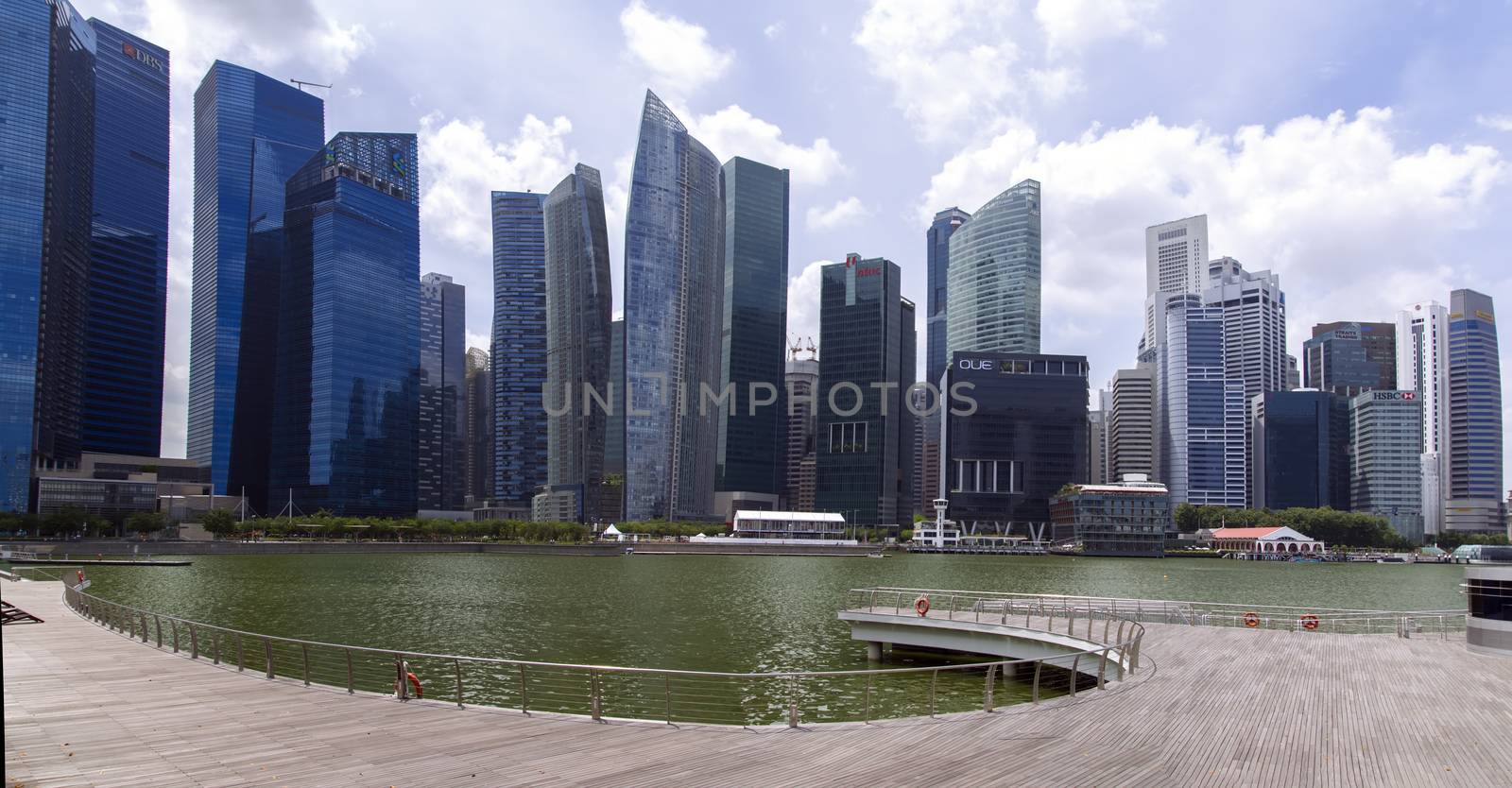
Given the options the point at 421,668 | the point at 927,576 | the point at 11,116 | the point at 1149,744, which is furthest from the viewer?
the point at 11,116

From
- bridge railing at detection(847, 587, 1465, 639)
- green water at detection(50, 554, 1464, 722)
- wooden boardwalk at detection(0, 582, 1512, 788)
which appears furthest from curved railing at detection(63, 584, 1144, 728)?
wooden boardwalk at detection(0, 582, 1512, 788)

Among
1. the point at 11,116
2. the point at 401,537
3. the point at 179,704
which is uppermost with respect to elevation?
the point at 11,116

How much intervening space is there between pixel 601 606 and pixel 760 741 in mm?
56862

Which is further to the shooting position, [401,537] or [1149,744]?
[401,537]

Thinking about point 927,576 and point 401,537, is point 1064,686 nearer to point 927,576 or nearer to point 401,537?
point 927,576

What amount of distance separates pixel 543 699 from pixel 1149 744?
2115 cm

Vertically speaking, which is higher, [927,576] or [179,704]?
[179,704]

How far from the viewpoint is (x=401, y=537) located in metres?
198

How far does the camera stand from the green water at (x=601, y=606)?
42219 millimetres

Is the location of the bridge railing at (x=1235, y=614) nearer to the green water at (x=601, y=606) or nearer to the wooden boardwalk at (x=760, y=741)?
the green water at (x=601, y=606)

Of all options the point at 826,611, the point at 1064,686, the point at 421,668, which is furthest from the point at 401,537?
the point at 1064,686

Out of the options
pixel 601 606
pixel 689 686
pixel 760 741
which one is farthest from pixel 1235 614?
pixel 601 606

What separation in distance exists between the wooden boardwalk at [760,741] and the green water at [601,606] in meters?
11.6

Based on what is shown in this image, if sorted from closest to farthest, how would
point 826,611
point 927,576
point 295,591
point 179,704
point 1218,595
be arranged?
point 179,704
point 826,611
point 295,591
point 1218,595
point 927,576
